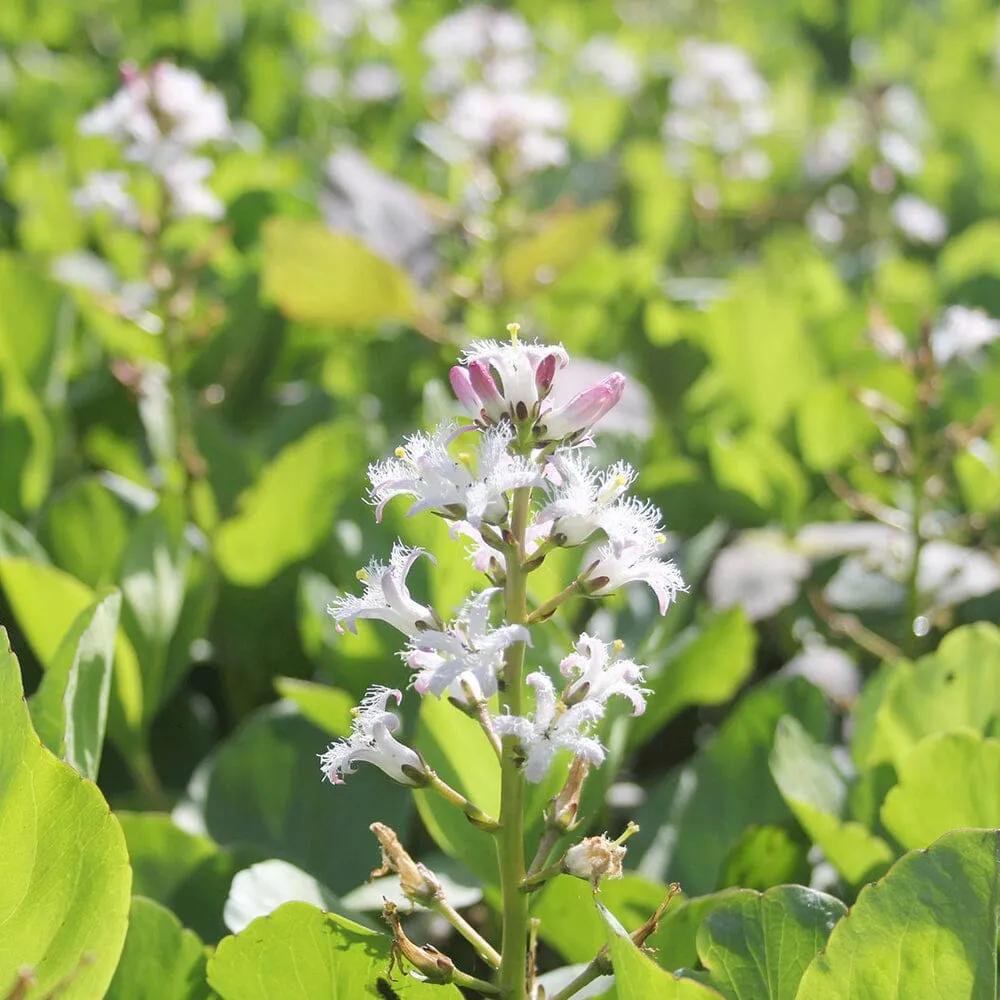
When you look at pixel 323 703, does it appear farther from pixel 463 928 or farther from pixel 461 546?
pixel 463 928

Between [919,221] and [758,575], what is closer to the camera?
[758,575]

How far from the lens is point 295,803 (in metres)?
1.50

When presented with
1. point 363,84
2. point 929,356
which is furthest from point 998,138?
point 929,356

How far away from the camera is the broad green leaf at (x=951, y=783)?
118cm

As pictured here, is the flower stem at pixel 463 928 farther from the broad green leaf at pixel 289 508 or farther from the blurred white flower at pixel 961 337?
the blurred white flower at pixel 961 337

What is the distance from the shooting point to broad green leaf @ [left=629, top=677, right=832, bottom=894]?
140 centimetres

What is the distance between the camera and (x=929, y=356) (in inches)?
66.1

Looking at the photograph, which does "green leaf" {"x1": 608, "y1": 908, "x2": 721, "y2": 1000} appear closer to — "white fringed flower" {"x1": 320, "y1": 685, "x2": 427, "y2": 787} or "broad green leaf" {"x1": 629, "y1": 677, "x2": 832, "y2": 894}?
"white fringed flower" {"x1": 320, "y1": 685, "x2": 427, "y2": 787}

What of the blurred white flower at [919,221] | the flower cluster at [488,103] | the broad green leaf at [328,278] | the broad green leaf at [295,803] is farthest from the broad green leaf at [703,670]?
the blurred white flower at [919,221]

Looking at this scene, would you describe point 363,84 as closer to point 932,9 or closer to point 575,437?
point 932,9

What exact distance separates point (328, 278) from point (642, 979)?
1.42 metres

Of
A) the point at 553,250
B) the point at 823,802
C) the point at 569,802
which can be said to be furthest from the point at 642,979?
the point at 553,250

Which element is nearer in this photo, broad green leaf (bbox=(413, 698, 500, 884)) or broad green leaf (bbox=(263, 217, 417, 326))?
broad green leaf (bbox=(413, 698, 500, 884))

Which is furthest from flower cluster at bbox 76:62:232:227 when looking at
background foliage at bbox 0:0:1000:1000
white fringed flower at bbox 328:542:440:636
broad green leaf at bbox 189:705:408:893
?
white fringed flower at bbox 328:542:440:636
